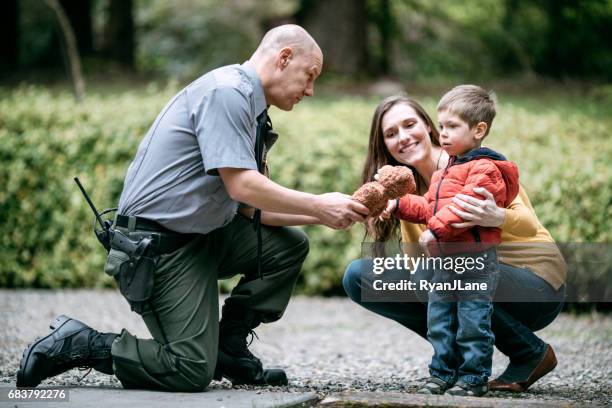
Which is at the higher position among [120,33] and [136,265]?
[120,33]

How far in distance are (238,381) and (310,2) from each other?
39.7 feet

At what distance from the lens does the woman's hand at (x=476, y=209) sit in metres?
3.40

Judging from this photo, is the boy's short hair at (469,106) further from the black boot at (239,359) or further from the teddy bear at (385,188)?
the black boot at (239,359)

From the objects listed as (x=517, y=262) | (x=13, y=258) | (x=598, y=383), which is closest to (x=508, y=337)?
(x=517, y=262)

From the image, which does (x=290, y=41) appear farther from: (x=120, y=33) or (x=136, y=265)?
(x=120, y=33)

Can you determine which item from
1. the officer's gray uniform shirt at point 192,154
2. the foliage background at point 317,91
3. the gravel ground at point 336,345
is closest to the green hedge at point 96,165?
the foliage background at point 317,91

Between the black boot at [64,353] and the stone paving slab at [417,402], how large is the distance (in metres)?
1.04

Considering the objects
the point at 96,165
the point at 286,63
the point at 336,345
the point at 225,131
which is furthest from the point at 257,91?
the point at 96,165

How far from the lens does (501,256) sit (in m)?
3.90

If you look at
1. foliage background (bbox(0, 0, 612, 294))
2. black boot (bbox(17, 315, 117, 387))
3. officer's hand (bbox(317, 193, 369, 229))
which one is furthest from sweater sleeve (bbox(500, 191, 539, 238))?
foliage background (bbox(0, 0, 612, 294))

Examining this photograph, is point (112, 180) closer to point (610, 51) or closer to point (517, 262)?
point (517, 262)

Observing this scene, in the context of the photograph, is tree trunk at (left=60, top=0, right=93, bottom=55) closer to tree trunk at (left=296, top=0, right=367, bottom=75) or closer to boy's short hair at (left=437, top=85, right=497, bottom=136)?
tree trunk at (left=296, top=0, right=367, bottom=75)

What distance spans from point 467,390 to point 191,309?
1.23m

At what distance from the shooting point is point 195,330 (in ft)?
11.8
